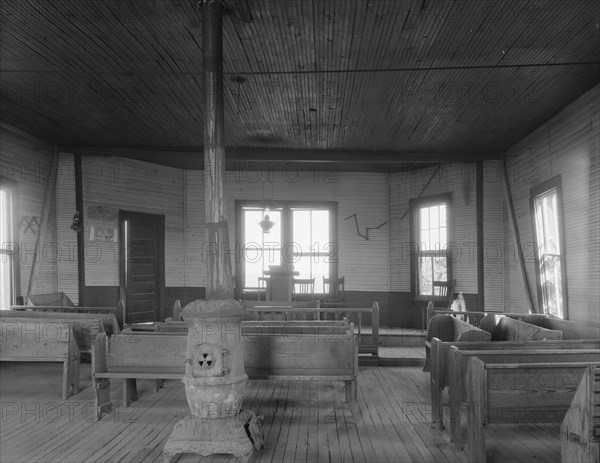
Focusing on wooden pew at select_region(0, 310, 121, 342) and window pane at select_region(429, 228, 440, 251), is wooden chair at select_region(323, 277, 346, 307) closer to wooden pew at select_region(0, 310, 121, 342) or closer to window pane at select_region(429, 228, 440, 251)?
window pane at select_region(429, 228, 440, 251)

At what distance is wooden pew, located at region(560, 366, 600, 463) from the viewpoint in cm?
185

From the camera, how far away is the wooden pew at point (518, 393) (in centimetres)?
336

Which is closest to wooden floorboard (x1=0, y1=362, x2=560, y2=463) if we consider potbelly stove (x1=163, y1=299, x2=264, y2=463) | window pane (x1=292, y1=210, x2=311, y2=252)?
potbelly stove (x1=163, y1=299, x2=264, y2=463)

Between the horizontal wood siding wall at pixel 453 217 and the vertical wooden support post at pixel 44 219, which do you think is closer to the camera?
the vertical wooden support post at pixel 44 219

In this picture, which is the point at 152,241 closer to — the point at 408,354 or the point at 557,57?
the point at 408,354

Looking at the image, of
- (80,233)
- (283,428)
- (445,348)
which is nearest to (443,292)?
(445,348)

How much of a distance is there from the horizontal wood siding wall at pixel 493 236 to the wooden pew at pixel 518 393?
20.7ft

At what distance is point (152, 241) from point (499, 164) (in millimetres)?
7260

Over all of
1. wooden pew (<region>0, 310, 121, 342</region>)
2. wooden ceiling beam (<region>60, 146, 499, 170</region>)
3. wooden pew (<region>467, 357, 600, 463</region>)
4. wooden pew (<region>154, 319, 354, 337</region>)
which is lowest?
wooden pew (<region>467, 357, 600, 463</region>)

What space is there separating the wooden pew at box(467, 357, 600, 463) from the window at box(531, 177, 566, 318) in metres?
3.53

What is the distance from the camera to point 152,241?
35.0 feet

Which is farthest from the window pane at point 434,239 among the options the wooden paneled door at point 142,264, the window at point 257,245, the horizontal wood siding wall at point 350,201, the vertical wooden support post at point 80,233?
the vertical wooden support post at point 80,233

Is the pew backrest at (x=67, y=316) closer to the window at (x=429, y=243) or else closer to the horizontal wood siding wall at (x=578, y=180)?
the horizontal wood siding wall at (x=578, y=180)

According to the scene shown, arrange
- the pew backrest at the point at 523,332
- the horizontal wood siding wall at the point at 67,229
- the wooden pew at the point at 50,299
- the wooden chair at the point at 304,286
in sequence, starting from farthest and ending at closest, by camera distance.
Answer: the wooden chair at the point at 304,286
the horizontal wood siding wall at the point at 67,229
the wooden pew at the point at 50,299
the pew backrest at the point at 523,332
